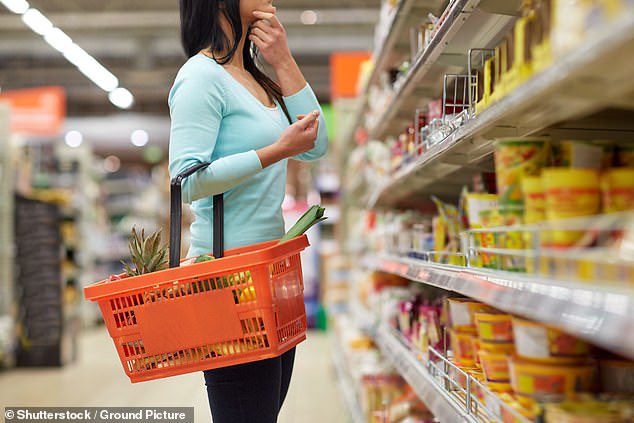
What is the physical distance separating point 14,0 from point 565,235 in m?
4.01

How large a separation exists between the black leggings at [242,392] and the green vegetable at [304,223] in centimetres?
29

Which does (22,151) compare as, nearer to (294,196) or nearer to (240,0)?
(240,0)

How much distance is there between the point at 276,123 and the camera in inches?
66.8

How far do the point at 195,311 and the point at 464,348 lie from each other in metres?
0.82

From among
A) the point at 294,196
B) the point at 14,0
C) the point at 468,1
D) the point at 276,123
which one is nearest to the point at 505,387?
the point at 276,123

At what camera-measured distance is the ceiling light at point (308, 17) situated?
32.7 feet

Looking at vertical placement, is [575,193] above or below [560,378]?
above

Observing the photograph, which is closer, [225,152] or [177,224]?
[177,224]

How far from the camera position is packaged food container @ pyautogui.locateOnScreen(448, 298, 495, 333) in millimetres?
1790

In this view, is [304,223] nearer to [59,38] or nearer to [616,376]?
[616,376]

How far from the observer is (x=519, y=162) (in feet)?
4.12

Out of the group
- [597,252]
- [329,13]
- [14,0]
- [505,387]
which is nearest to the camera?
[597,252]

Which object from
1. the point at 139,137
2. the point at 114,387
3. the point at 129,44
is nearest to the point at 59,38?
the point at 129,44

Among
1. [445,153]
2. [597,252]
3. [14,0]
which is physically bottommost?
[597,252]
